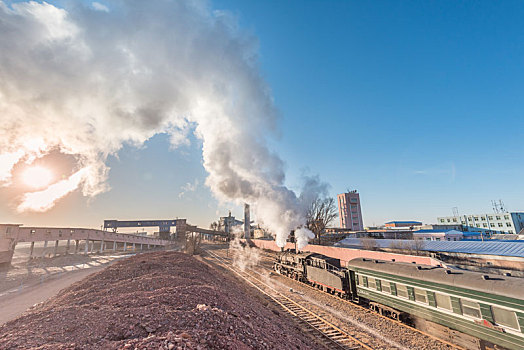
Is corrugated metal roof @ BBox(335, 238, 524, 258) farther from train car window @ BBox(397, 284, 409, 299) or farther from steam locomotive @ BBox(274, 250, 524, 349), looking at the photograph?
train car window @ BBox(397, 284, 409, 299)

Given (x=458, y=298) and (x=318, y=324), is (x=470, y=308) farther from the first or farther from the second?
(x=318, y=324)

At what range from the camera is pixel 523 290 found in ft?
26.0

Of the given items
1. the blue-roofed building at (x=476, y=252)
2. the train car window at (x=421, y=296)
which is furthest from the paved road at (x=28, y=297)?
the blue-roofed building at (x=476, y=252)

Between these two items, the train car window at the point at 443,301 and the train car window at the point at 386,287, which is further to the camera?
the train car window at the point at 386,287

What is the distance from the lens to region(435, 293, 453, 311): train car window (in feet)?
33.1

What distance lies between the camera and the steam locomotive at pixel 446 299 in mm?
8250

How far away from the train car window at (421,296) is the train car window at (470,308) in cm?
168

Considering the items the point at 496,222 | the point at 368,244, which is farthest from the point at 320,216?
the point at 496,222

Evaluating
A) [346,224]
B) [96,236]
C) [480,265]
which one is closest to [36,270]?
[96,236]

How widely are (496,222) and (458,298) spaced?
95789 millimetres

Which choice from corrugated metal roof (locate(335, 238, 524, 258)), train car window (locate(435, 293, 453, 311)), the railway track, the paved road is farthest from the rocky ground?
corrugated metal roof (locate(335, 238, 524, 258))

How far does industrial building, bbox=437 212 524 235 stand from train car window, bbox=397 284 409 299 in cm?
7328

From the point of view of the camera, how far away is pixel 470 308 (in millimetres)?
9312

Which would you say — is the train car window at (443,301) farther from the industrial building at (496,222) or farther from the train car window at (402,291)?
the industrial building at (496,222)
